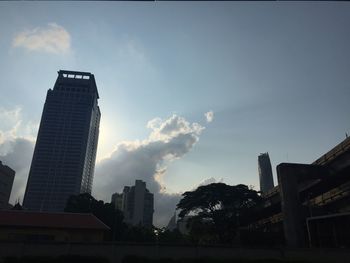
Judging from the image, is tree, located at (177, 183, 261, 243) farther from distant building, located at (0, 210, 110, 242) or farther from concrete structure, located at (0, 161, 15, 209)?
concrete structure, located at (0, 161, 15, 209)

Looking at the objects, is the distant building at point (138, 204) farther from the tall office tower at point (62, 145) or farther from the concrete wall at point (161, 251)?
the concrete wall at point (161, 251)

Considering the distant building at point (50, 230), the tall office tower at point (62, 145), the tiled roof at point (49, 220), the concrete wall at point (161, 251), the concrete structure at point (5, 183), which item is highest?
the tall office tower at point (62, 145)

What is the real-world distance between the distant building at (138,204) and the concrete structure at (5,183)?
7203 cm

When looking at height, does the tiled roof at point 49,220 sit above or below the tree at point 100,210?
below

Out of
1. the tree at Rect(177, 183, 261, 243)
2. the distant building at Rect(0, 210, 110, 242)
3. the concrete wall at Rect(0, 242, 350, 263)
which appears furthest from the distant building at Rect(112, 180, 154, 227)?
the concrete wall at Rect(0, 242, 350, 263)

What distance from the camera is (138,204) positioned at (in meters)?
184

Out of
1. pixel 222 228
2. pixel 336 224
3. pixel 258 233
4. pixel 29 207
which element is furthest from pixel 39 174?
pixel 336 224

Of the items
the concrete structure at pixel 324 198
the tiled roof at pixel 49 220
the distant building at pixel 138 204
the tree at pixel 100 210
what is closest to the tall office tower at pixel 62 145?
the distant building at pixel 138 204

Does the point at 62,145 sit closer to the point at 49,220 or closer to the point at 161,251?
the point at 49,220

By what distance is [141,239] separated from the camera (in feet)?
251

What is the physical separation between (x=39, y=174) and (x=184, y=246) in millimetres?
169761

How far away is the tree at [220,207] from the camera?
2510 inches

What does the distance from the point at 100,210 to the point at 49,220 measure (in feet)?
107

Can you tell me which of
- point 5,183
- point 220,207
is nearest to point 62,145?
point 5,183
